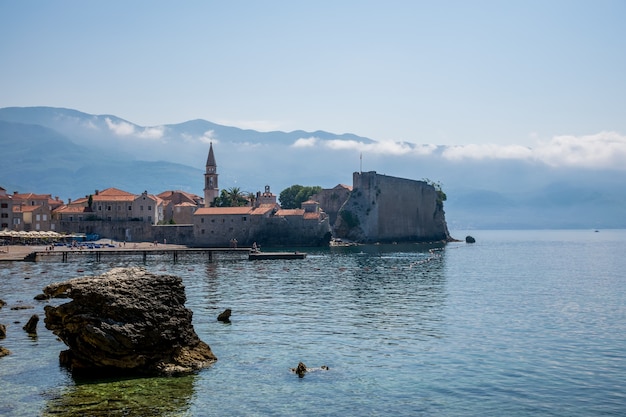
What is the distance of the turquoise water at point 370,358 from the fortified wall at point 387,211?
78.5 meters

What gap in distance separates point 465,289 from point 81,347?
34.2 metres

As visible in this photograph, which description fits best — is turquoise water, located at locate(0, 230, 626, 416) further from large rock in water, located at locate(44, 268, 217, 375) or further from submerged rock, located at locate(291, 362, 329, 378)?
large rock in water, located at locate(44, 268, 217, 375)

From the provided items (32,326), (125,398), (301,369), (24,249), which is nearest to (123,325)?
(125,398)

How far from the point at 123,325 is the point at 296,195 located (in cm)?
13110

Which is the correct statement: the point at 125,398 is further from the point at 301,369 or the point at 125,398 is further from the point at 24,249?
the point at 24,249

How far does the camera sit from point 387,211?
436 feet

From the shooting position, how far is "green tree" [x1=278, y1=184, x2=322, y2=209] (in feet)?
487

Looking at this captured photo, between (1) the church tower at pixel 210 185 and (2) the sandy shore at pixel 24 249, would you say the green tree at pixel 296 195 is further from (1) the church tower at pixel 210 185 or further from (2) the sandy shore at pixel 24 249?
(2) the sandy shore at pixel 24 249

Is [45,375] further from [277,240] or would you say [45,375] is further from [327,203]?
[327,203]

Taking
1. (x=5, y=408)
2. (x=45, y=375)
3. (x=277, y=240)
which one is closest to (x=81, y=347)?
(x=45, y=375)

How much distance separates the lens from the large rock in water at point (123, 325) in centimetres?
2105

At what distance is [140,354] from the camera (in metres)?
21.4

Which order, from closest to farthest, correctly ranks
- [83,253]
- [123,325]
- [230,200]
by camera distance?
[123,325]
[83,253]
[230,200]

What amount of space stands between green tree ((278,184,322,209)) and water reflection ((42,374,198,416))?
12563cm
